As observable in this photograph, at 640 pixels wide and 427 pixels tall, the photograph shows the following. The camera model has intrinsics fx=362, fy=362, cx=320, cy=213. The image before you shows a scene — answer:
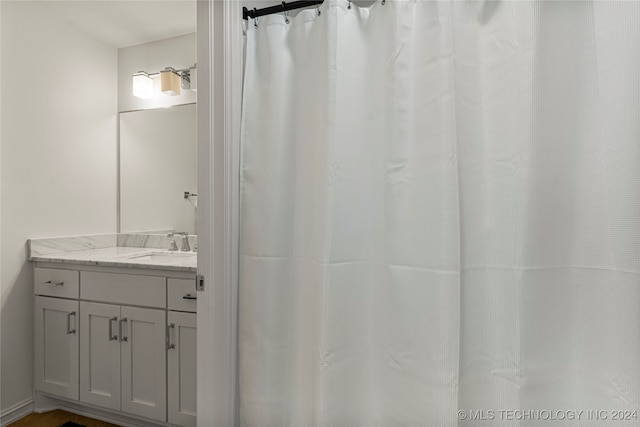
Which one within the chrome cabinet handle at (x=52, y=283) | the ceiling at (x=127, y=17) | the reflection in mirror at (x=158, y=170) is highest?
the ceiling at (x=127, y=17)

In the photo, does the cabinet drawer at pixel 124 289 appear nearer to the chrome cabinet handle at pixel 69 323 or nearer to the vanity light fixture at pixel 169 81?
the chrome cabinet handle at pixel 69 323

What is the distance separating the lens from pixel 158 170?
Answer: 253 centimetres

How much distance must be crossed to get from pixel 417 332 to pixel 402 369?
0.14m

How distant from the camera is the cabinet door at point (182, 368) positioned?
1.72 m

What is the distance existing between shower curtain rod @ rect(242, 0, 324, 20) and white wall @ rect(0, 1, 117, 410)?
147 centimetres

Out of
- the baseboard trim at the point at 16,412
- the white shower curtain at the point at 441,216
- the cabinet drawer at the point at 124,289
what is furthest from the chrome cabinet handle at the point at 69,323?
the white shower curtain at the point at 441,216

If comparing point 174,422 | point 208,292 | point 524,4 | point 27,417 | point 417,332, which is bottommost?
point 27,417

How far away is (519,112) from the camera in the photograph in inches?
46.9

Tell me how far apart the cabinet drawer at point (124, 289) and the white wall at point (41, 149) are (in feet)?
1.49

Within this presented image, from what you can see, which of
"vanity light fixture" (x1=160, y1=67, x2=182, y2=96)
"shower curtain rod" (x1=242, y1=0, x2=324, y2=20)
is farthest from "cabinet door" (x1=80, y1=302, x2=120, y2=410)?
"shower curtain rod" (x1=242, y1=0, x2=324, y2=20)

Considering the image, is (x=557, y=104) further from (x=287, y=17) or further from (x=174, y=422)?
(x=174, y=422)

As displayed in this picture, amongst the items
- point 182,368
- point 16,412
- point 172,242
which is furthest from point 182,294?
point 16,412

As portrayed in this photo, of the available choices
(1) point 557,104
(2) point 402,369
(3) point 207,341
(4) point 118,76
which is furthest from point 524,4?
(4) point 118,76

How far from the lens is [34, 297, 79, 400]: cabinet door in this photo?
197 centimetres
